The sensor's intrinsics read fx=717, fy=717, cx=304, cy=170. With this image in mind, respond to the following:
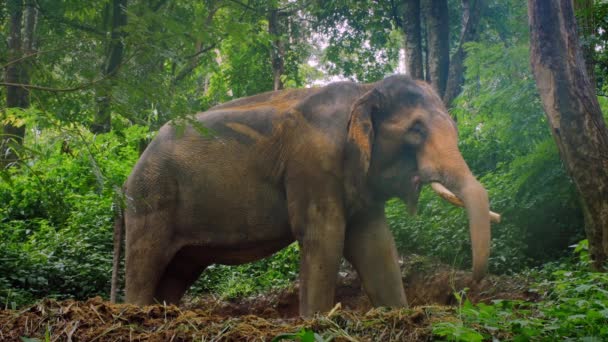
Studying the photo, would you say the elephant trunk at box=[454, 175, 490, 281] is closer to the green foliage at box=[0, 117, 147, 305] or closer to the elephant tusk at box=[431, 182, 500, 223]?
the elephant tusk at box=[431, 182, 500, 223]

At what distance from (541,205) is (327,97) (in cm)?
320

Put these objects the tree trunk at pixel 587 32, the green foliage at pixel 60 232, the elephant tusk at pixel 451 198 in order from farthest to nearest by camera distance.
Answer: the green foliage at pixel 60 232, the tree trunk at pixel 587 32, the elephant tusk at pixel 451 198

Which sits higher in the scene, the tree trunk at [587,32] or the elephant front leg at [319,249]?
the tree trunk at [587,32]

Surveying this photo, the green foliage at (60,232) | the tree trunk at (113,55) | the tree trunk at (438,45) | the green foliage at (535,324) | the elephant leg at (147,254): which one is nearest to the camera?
the green foliage at (535,324)

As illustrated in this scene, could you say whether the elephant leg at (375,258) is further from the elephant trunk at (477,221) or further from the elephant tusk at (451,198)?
the elephant trunk at (477,221)

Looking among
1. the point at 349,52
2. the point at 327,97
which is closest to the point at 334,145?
the point at 327,97

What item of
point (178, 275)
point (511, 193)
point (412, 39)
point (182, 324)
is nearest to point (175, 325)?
point (182, 324)

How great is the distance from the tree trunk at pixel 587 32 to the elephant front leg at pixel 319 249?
12.0 ft

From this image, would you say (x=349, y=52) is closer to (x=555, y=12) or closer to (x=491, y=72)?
(x=491, y=72)

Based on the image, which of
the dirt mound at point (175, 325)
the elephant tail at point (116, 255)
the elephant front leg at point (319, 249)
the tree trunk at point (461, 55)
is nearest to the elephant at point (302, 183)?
the elephant front leg at point (319, 249)

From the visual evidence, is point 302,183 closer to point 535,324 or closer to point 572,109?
A: point 572,109

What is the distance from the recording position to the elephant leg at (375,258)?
637 centimetres

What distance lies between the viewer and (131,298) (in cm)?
670

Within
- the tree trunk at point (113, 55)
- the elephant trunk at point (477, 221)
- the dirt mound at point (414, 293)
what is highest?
the tree trunk at point (113, 55)
